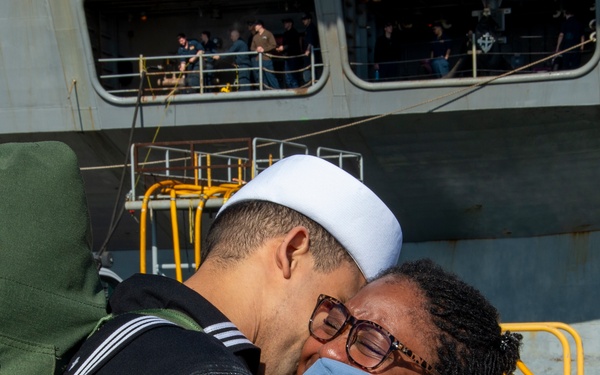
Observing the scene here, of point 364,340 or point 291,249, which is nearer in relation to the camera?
point 364,340

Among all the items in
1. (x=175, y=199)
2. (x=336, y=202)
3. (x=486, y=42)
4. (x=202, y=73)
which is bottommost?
(x=175, y=199)

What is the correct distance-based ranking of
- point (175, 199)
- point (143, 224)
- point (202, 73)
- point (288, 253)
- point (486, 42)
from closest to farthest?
point (288, 253) < point (143, 224) < point (175, 199) < point (486, 42) < point (202, 73)

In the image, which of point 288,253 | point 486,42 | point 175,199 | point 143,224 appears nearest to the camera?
point 288,253

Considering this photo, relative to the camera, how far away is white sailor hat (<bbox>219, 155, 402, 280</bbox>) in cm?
199

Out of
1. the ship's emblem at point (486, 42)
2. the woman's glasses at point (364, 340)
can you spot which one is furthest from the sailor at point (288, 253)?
the ship's emblem at point (486, 42)

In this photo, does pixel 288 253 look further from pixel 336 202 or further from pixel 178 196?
pixel 178 196

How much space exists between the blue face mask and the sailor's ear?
0.37 meters

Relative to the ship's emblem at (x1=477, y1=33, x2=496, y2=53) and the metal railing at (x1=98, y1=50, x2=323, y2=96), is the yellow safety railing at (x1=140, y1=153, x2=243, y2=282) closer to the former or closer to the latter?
the metal railing at (x1=98, y1=50, x2=323, y2=96)

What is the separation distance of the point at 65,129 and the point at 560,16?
6.73 m

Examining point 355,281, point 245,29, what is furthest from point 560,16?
point 355,281

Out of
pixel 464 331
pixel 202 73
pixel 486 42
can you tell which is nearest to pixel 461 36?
pixel 486 42

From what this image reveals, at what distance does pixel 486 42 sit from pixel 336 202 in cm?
956

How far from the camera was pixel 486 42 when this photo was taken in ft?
36.4

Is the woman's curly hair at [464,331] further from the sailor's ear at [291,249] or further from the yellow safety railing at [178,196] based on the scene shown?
the yellow safety railing at [178,196]
